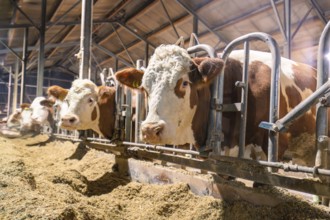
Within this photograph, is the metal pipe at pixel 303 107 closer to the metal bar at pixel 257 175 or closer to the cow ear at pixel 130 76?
the metal bar at pixel 257 175

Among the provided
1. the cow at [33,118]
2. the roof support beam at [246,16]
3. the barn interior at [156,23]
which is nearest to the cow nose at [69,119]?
the barn interior at [156,23]

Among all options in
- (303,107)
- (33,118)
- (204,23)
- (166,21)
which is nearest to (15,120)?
(33,118)

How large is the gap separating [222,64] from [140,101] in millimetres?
1947

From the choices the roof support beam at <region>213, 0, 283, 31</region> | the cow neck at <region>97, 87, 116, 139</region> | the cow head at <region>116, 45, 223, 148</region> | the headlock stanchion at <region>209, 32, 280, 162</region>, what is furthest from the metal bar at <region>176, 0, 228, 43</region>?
the cow head at <region>116, 45, 223, 148</region>

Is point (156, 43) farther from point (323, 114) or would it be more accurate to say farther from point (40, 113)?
point (323, 114)

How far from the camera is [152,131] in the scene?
2.00m

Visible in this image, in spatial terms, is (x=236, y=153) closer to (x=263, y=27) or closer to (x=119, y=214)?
(x=119, y=214)

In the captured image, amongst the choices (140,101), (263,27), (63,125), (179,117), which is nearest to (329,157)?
(179,117)

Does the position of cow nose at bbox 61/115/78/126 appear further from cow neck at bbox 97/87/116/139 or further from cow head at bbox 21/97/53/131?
cow head at bbox 21/97/53/131

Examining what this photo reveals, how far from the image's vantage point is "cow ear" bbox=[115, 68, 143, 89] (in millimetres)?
2801

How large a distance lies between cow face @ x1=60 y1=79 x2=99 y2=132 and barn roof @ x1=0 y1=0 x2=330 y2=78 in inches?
101

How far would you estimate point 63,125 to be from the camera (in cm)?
457

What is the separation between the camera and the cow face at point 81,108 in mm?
4625

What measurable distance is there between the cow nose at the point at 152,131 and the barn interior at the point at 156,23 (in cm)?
425
